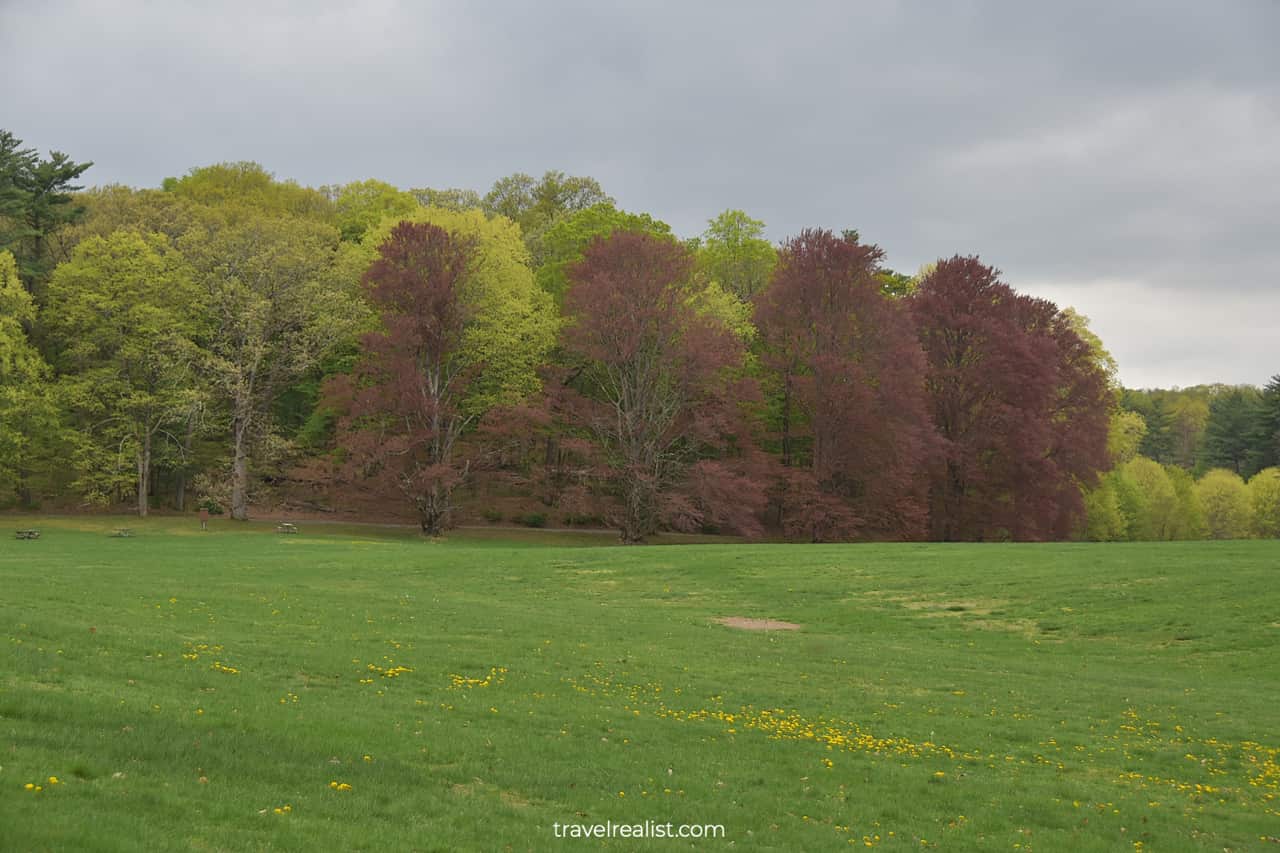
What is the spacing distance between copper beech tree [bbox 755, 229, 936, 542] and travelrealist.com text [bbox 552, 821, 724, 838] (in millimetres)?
47013

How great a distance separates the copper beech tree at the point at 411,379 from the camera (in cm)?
5328

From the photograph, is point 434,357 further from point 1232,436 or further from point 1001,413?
point 1232,436

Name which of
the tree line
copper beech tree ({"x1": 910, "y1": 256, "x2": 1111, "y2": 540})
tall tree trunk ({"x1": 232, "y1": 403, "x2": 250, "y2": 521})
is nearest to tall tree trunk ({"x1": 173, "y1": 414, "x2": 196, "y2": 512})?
the tree line

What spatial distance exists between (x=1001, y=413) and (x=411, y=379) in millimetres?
37624

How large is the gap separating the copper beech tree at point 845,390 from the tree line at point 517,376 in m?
0.16

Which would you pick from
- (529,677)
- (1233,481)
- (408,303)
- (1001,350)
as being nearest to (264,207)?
(408,303)

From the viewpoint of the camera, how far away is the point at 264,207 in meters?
68.9

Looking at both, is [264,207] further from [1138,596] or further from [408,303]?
[1138,596]

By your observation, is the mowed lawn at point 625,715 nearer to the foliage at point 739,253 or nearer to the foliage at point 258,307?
the foliage at point 258,307

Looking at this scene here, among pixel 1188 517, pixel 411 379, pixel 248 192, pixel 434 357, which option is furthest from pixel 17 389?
pixel 1188 517

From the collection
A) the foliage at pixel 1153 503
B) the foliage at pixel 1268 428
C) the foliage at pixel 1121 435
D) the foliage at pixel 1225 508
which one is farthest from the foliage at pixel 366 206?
the foliage at pixel 1268 428

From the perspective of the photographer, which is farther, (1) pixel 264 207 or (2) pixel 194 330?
(1) pixel 264 207

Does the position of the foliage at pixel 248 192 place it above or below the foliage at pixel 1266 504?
above

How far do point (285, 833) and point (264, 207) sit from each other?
69393mm
